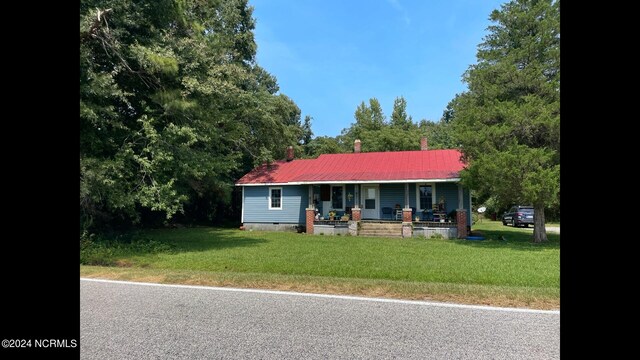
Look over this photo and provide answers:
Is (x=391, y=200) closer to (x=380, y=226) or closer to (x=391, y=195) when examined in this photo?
(x=391, y=195)

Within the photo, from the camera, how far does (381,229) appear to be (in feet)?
56.0

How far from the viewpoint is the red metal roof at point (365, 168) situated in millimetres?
17781

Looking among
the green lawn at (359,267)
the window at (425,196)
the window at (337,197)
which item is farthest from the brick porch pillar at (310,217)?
the window at (425,196)

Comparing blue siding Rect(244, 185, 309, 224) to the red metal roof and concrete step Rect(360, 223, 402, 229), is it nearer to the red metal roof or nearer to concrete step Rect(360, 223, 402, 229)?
the red metal roof

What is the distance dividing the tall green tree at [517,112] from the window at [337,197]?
695 centimetres

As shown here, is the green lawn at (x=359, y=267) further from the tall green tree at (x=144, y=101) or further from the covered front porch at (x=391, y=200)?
the covered front porch at (x=391, y=200)

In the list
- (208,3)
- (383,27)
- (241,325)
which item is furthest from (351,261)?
(208,3)

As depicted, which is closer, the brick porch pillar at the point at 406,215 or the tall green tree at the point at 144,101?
the tall green tree at the point at 144,101

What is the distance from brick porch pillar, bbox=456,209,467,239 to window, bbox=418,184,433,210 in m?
2.11

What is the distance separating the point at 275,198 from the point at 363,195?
4.92 metres
